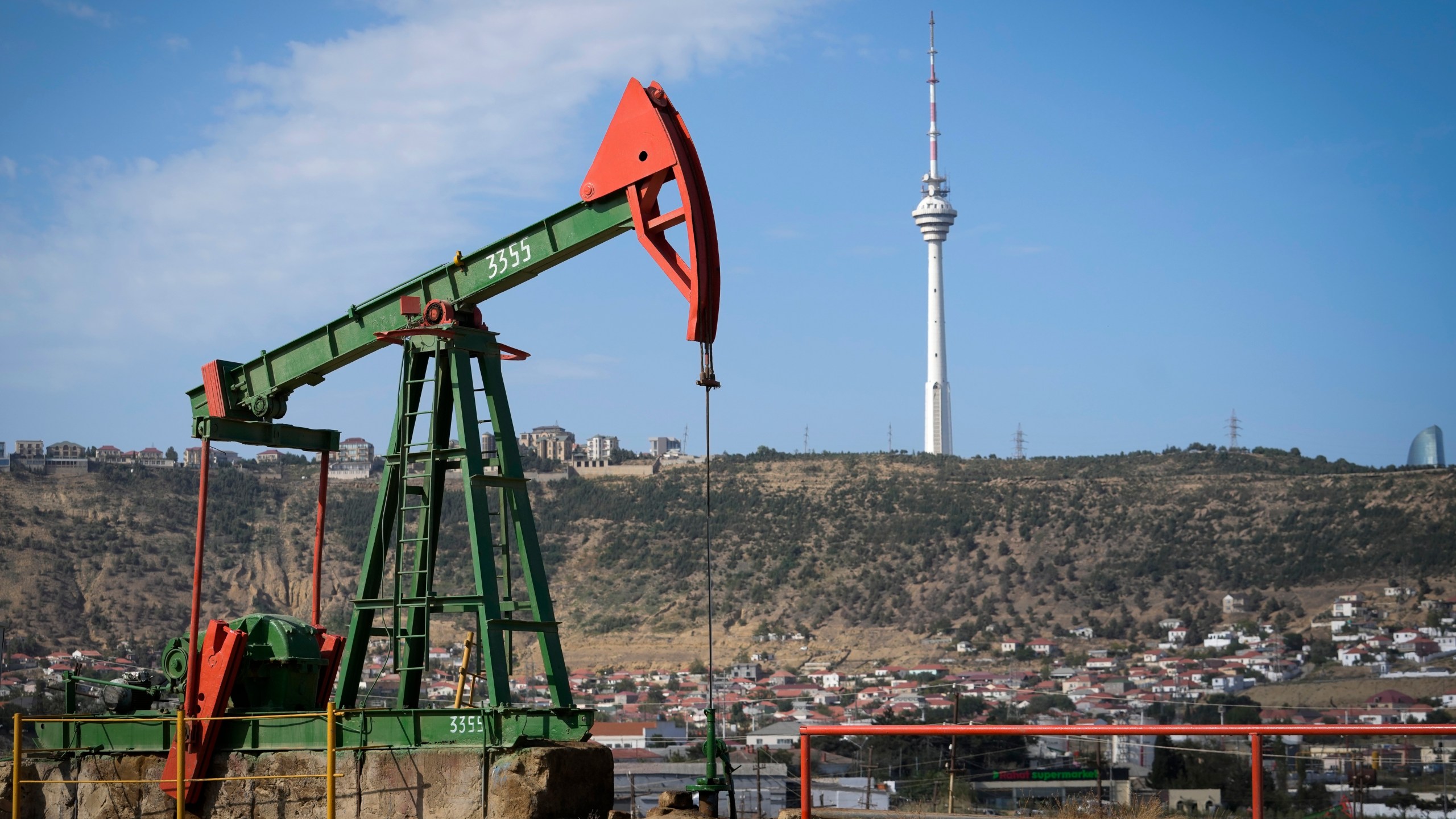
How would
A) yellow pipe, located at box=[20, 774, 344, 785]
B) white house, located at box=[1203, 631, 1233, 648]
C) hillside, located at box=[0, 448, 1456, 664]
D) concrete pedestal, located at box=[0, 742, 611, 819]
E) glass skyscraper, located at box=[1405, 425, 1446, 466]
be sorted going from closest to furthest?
1. concrete pedestal, located at box=[0, 742, 611, 819]
2. yellow pipe, located at box=[20, 774, 344, 785]
3. white house, located at box=[1203, 631, 1233, 648]
4. hillside, located at box=[0, 448, 1456, 664]
5. glass skyscraper, located at box=[1405, 425, 1446, 466]

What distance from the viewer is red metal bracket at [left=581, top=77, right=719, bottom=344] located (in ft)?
44.8

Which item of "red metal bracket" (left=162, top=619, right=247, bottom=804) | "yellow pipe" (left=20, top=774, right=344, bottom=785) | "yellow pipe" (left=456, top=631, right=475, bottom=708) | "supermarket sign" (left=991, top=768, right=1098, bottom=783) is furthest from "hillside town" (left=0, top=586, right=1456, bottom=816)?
"red metal bracket" (left=162, top=619, right=247, bottom=804)

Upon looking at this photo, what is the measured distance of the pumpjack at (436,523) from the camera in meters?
13.6

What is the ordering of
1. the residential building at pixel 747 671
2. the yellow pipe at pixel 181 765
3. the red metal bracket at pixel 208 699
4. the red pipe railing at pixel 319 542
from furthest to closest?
the residential building at pixel 747 671
the red pipe railing at pixel 319 542
the red metal bracket at pixel 208 699
the yellow pipe at pixel 181 765

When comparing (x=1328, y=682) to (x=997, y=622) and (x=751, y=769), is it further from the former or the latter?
(x=751, y=769)

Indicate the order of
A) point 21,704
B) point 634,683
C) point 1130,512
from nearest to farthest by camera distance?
point 21,704, point 634,683, point 1130,512

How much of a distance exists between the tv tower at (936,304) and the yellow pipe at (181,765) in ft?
375

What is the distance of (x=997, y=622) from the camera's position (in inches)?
2953

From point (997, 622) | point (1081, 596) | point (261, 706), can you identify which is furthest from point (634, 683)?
point (261, 706)

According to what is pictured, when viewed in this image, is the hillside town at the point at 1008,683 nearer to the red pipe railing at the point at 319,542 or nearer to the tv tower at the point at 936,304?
the red pipe railing at the point at 319,542

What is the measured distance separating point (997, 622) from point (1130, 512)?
44.1ft

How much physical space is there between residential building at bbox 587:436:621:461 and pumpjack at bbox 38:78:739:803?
97.0 m

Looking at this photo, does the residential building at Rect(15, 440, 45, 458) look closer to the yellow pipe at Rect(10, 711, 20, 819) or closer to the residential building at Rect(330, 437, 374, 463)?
the residential building at Rect(330, 437, 374, 463)

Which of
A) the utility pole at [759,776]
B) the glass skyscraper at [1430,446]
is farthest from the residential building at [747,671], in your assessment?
the glass skyscraper at [1430,446]
